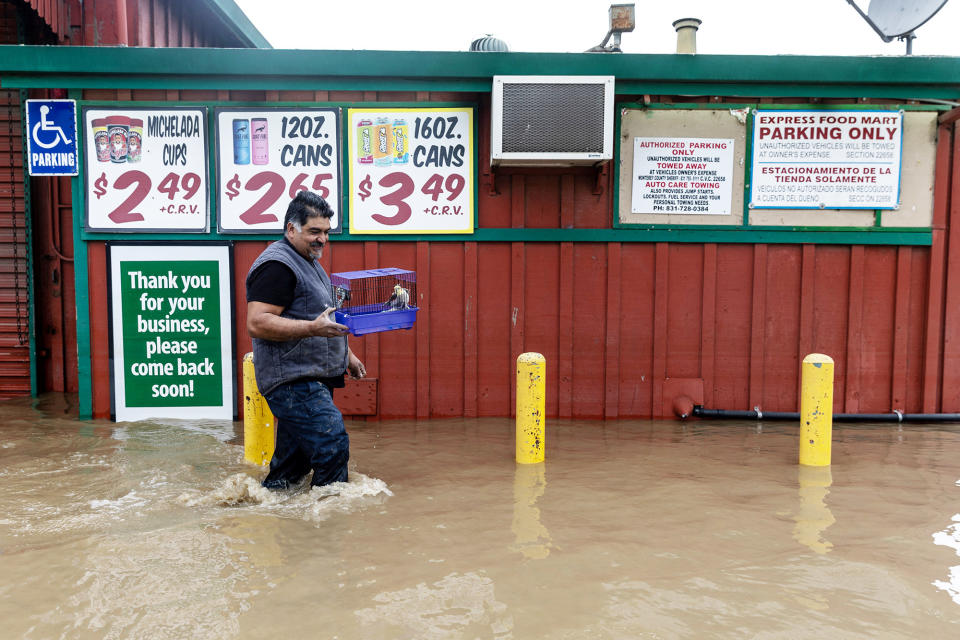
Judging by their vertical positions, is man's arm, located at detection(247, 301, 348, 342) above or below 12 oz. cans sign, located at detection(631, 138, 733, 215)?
below

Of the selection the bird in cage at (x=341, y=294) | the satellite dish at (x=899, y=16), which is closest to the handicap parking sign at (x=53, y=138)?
the bird in cage at (x=341, y=294)

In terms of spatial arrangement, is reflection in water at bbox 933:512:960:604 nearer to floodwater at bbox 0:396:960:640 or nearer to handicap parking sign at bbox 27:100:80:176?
floodwater at bbox 0:396:960:640

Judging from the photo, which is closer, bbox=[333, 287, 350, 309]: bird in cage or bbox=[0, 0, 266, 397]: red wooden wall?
bbox=[333, 287, 350, 309]: bird in cage

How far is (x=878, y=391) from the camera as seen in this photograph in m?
7.06

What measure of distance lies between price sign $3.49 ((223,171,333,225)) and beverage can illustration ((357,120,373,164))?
0.36 metres

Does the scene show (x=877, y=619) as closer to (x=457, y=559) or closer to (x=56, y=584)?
(x=457, y=559)

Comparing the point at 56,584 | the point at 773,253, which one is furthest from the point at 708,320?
the point at 56,584

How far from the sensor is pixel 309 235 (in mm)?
4246

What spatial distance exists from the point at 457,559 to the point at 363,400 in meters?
3.62

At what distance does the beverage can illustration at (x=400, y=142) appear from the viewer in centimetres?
687

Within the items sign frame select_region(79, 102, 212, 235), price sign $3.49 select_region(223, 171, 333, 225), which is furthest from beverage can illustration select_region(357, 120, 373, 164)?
sign frame select_region(79, 102, 212, 235)

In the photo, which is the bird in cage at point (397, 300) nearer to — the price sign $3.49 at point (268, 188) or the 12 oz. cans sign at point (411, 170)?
the 12 oz. cans sign at point (411, 170)

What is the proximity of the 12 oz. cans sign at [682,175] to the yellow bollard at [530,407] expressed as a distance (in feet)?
7.79

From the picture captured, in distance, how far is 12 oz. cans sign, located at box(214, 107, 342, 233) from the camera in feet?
22.5
